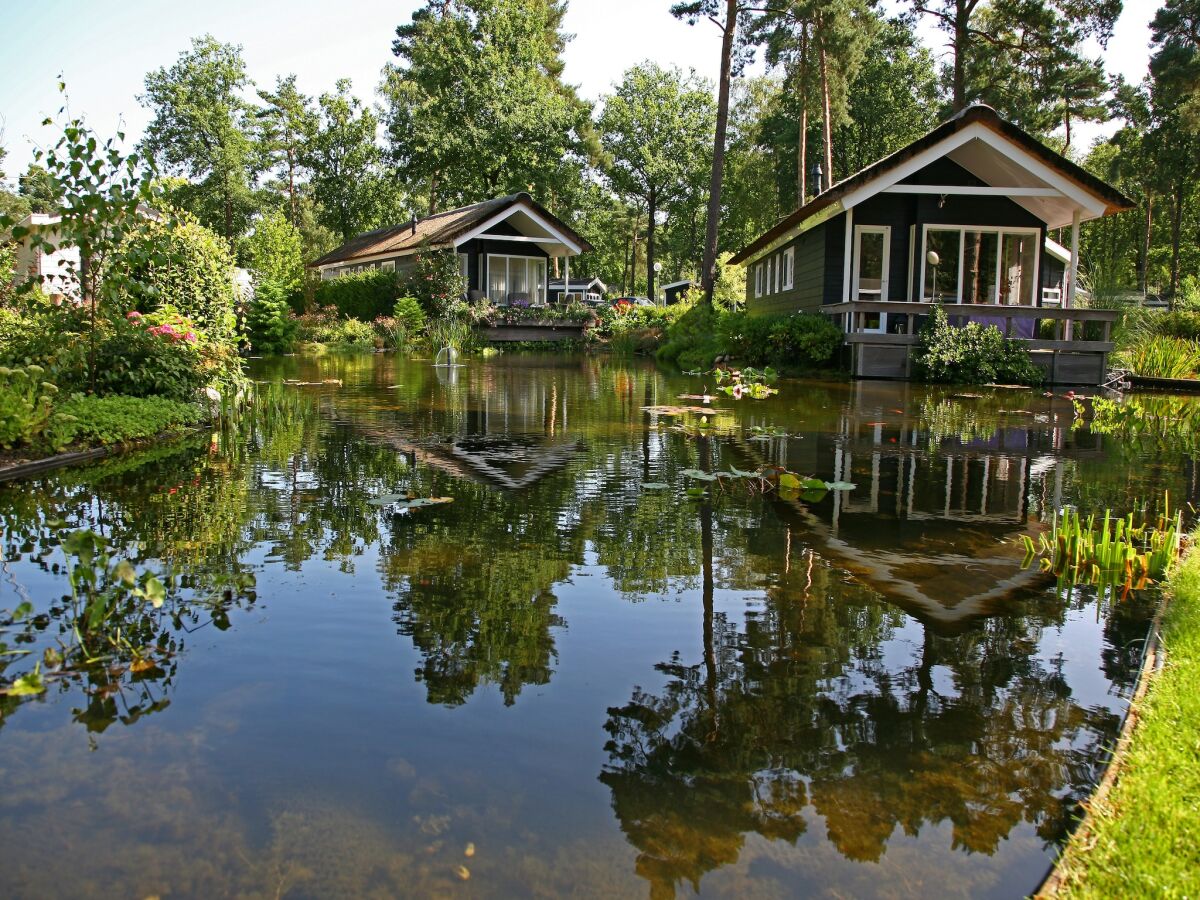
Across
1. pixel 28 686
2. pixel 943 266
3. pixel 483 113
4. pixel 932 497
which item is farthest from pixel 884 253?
pixel 483 113

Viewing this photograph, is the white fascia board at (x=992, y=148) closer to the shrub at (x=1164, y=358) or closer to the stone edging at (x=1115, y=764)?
the shrub at (x=1164, y=358)

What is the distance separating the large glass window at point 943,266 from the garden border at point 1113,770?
66.0ft

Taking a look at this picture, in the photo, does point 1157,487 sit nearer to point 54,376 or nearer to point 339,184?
point 54,376

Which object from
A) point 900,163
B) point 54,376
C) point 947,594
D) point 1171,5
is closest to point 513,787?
point 947,594

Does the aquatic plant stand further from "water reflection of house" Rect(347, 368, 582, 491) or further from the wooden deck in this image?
the wooden deck

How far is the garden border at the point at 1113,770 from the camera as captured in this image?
2588mm

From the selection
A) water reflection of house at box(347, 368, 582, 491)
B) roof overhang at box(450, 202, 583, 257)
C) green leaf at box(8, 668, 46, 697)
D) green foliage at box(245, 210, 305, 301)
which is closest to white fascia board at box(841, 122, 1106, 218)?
water reflection of house at box(347, 368, 582, 491)

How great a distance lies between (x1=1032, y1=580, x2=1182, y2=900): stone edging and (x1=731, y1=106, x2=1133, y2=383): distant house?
1641 centimetres

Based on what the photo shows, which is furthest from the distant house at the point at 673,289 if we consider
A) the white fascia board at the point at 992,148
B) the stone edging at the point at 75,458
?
the stone edging at the point at 75,458

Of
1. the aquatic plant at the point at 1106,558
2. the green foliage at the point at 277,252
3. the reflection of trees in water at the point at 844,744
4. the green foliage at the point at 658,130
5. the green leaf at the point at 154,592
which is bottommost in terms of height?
the reflection of trees in water at the point at 844,744

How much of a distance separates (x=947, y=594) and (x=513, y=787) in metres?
3.02

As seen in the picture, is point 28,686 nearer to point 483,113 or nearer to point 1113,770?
point 1113,770

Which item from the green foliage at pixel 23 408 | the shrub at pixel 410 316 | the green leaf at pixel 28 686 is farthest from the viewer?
the shrub at pixel 410 316

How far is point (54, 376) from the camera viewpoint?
9.01 metres
